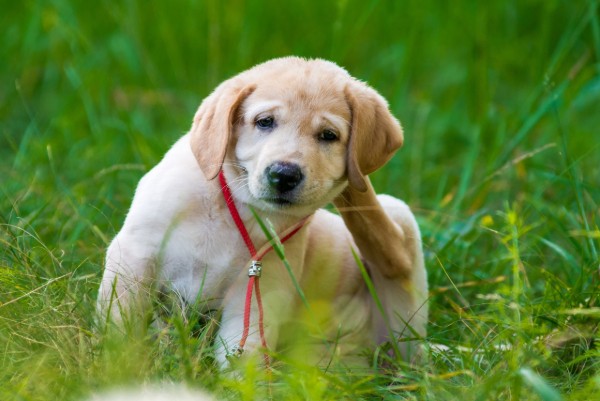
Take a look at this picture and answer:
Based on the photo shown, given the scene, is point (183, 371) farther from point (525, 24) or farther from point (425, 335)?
point (525, 24)

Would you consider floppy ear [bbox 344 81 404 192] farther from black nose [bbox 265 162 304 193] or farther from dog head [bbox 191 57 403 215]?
black nose [bbox 265 162 304 193]

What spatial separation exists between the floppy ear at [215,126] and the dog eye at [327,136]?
31cm

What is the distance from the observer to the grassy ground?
3.14 m

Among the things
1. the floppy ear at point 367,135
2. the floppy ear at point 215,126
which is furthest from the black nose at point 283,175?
the floppy ear at point 367,135

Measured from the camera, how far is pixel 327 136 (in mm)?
3582

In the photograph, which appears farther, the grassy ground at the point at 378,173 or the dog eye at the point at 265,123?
the dog eye at the point at 265,123

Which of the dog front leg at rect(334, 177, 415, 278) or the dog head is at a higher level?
the dog head

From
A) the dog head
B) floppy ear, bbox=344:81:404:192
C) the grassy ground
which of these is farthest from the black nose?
the grassy ground

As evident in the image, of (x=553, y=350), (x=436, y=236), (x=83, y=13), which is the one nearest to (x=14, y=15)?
(x=83, y=13)

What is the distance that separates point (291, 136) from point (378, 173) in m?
2.48

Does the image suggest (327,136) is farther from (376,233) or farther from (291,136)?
(376,233)

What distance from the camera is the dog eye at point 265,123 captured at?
139 inches

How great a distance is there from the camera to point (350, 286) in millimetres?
4273

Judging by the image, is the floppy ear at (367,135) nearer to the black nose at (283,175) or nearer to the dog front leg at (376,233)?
the dog front leg at (376,233)
